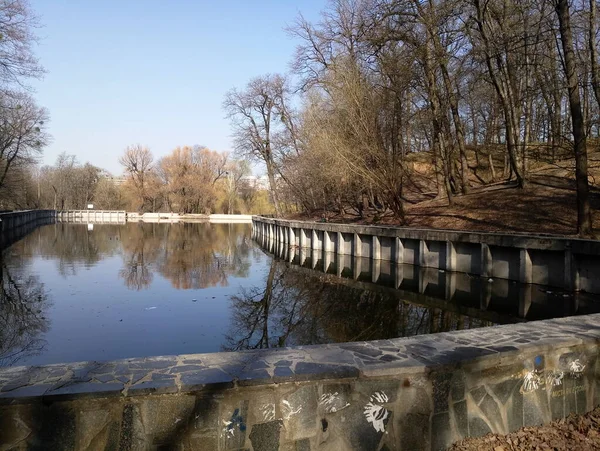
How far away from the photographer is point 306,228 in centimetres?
3181

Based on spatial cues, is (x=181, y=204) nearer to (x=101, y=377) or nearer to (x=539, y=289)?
(x=539, y=289)

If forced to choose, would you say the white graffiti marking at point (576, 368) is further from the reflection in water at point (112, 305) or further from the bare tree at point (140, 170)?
the bare tree at point (140, 170)

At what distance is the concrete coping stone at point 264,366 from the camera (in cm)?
329

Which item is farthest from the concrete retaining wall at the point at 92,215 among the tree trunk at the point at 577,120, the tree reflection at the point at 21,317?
the tree trunk at the point at 577,120

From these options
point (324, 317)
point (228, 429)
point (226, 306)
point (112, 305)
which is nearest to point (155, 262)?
point (112, 305)

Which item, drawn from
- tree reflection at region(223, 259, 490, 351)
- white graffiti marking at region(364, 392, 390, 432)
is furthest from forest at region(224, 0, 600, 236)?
white graffiti marking at region(364, 392, 390, 432)

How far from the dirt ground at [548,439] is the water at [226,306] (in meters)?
4.77

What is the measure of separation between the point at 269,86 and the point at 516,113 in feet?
95.3

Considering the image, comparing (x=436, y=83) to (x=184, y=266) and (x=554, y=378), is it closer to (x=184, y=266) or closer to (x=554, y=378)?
(x=184, y=266)

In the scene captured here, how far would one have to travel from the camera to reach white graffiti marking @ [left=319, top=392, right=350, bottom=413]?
11.9ft

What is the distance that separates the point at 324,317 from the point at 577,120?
10799 mm

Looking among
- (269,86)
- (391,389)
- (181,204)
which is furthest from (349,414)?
(181,204)

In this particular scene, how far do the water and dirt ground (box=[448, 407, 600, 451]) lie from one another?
477cm

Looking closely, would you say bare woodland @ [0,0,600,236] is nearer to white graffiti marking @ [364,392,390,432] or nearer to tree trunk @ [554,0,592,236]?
tree trunk @ [554,0,592,236]
